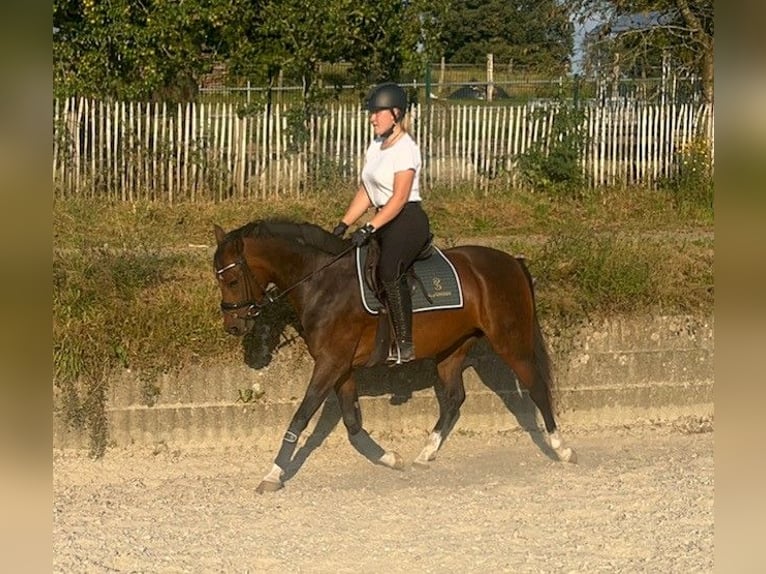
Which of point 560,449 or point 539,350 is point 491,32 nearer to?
point 539,350

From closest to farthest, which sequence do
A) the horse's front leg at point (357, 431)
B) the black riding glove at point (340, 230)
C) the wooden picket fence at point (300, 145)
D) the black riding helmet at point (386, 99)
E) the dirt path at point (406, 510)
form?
the dirt path at point (406, 510), the black riding helmet at point (386, 99), the black riding glove at point (340, 230), the horse's front leg at point (357, 431), the wooden picket fence at point (300, 145)

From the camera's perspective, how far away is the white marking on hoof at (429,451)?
899 cm

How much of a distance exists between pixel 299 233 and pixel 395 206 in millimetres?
814

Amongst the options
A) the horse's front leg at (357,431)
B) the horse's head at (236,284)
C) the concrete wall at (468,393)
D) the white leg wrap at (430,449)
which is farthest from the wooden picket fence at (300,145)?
the white leg wrap at (430,449)

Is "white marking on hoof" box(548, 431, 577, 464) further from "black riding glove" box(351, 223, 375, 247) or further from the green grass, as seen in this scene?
"black riding glove" box(351, 223, 375, 247)

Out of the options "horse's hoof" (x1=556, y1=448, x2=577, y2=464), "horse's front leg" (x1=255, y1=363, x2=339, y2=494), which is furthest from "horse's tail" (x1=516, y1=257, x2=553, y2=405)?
"horse's front leg" (x1=255, y1=363, x2=339, y2=494)

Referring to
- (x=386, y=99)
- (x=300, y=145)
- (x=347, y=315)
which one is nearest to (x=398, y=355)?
(x=347, y=315)

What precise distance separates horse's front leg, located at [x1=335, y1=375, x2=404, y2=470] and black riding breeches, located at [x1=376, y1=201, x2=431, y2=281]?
1019 mm

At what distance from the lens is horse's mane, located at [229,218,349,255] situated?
8250mm

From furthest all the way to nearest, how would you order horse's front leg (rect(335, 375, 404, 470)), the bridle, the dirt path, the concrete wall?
the concrete wall, horse's front leg (rect(335, 375, 404, 470)), the bridle, the dirt path

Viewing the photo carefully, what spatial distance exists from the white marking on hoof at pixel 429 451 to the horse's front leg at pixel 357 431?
0.14 m

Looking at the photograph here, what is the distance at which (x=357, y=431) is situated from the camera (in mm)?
8742

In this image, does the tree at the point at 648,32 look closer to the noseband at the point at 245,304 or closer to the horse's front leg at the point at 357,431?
the horse's front leg at the point at 357,431
